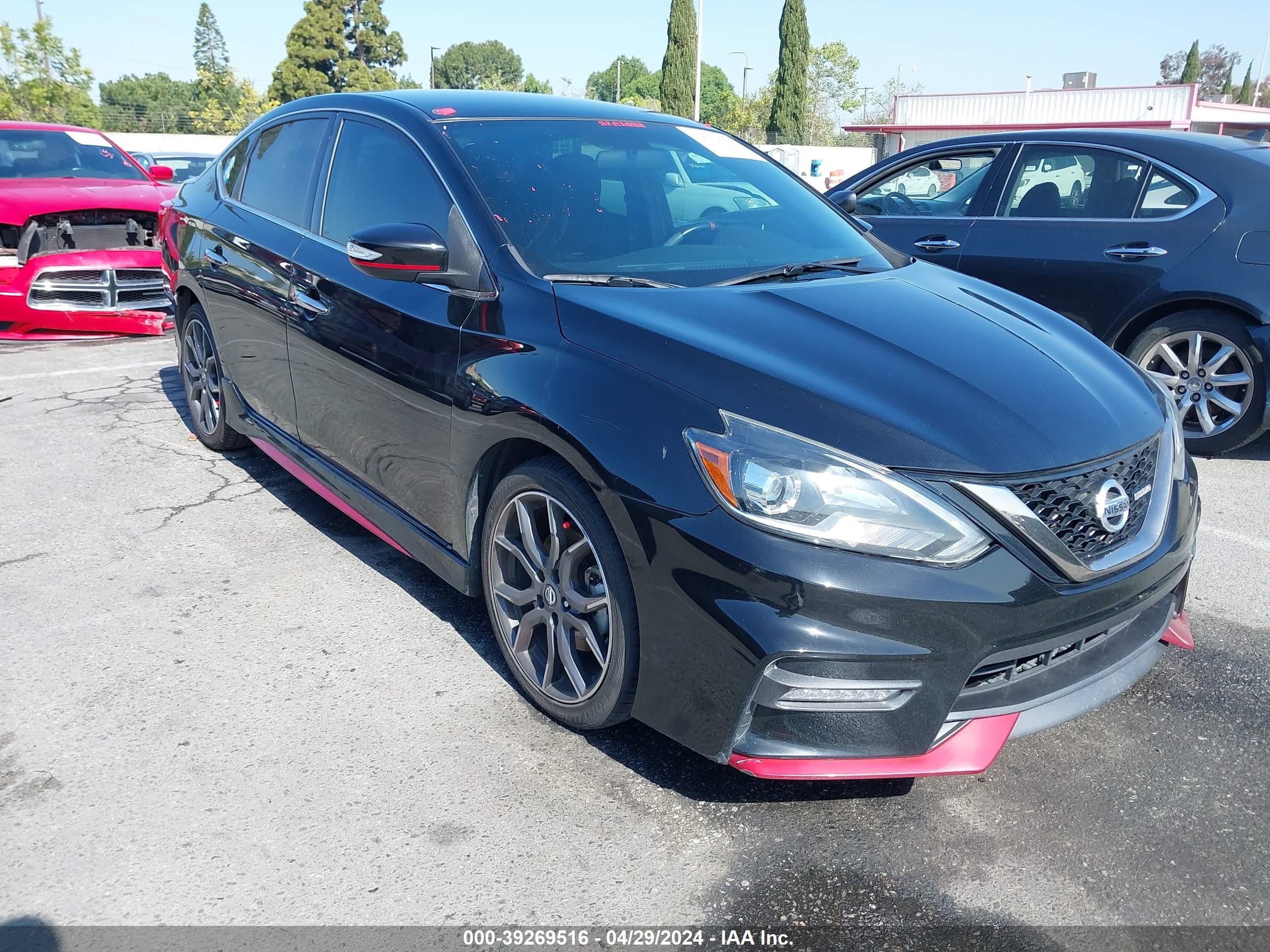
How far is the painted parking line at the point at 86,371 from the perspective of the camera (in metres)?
6.92

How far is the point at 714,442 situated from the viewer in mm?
2311

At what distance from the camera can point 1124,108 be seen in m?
40.0

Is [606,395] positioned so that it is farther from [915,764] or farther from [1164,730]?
[1164,730]

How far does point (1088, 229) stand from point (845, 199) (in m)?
1.31

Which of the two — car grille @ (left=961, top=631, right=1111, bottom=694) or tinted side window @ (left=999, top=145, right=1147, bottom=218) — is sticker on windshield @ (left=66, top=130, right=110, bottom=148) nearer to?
tinted side window @ (left=999, top=145, right=1147, bottom=218)

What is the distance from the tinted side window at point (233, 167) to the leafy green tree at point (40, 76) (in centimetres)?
2671

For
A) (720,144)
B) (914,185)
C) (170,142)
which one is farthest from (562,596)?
(170,142)

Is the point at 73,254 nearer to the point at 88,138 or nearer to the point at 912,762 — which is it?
the point at 88,138

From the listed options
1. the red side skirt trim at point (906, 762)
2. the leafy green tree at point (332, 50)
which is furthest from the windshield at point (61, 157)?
the leafy green tree at point (332, 50)

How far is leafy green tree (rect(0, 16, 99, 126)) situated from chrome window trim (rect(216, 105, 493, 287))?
2696cm

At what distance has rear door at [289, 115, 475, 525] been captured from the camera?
10.2 feet

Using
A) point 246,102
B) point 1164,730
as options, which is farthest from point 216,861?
point 246,102

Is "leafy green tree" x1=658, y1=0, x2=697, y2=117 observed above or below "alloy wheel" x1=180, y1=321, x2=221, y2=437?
above

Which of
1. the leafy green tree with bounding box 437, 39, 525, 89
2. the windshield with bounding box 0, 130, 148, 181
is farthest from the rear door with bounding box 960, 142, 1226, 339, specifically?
the leafy green tree with bounding box 437, 39, 525, 89
